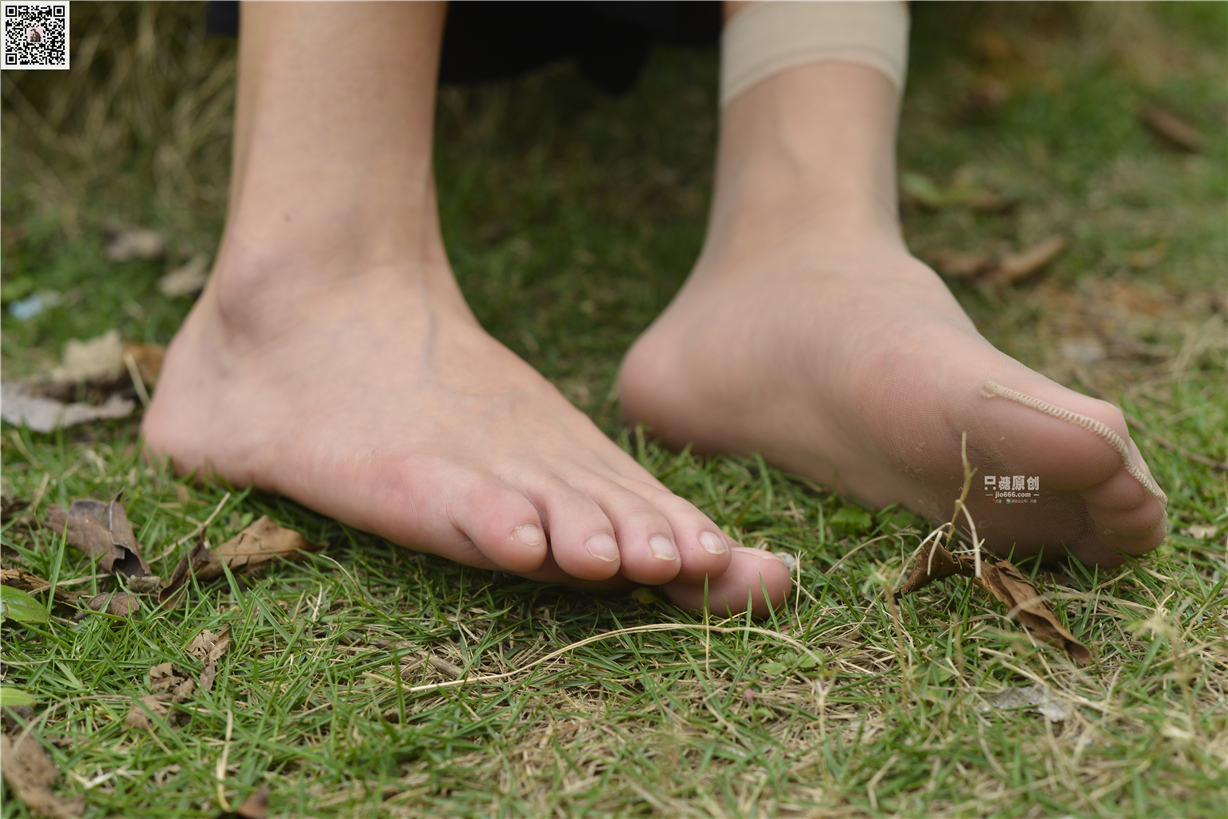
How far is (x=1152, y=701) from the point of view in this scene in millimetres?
665

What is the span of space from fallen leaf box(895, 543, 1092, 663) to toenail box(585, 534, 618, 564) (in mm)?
236

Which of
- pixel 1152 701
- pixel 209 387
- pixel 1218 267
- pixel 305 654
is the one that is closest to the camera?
pixel 1152 701

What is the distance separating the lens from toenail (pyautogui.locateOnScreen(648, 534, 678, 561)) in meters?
0.77

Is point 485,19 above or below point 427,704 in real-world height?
above

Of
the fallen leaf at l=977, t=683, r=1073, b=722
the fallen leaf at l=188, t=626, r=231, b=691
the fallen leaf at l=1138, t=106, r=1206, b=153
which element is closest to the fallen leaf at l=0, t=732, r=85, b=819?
the fallen leaf at l=188, t=626, r=231, b=691

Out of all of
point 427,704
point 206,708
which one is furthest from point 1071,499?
point 206,708

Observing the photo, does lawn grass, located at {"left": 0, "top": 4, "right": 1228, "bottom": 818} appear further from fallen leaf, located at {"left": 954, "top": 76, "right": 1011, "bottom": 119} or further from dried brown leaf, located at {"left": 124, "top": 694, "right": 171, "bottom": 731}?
fallen leaf, located at {"left": 954, "top": 76, "right": 1011, "bottom": 119}

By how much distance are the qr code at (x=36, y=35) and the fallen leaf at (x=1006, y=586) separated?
58.2 inches

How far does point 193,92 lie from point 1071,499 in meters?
1.79

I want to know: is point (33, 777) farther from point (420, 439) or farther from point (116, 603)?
point (420, 439)

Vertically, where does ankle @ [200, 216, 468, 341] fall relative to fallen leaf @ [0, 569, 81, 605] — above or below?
above

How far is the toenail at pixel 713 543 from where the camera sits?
78 cm

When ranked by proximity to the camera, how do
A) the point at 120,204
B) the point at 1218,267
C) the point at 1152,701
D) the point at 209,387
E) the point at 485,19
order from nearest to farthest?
the point at 1152,701
the point at 209,387
the point at 485,19
the point at 1218,267
the point at 120,204

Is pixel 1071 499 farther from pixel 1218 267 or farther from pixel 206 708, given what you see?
pixel 1218 267
